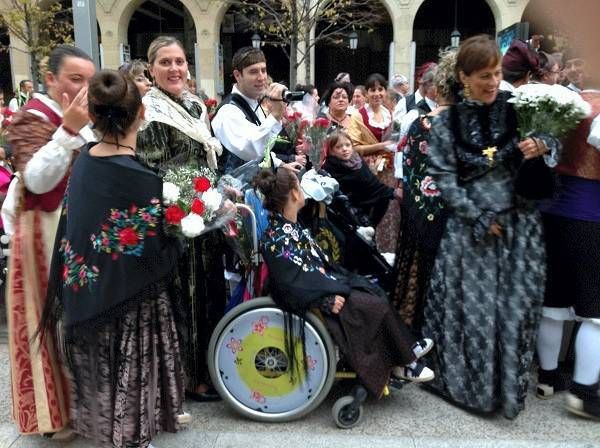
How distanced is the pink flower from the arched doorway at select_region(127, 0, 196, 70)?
19177mm

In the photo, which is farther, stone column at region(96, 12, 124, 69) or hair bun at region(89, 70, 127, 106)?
stone column at region(96, 12, 124, 69)

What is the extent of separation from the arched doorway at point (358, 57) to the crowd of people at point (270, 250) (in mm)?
18239

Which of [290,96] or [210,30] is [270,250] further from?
[210,30]

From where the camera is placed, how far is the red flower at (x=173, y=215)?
7.43 feet

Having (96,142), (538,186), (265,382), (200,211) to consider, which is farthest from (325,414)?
(96,142)

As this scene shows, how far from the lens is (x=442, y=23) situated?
20.6 m

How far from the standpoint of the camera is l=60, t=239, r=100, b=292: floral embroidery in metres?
2.20

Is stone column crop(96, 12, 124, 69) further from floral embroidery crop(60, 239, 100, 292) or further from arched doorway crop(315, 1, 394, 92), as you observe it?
floral embroidery crop(60, 239, 100, 292)

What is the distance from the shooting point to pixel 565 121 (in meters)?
2.68

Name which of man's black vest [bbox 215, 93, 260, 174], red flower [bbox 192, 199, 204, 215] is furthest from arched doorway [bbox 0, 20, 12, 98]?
red flower [bbox 192, 199, 204, 215]

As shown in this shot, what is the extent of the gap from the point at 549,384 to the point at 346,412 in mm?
1232

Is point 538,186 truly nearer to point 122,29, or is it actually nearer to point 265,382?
point 265,382

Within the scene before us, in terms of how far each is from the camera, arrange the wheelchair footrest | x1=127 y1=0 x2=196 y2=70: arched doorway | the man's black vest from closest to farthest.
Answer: the wheelchair footrest
the man's black vest
x1=127 y1=0 x2=196 y2=70: arched doorway

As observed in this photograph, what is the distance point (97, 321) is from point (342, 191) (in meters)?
1.88
